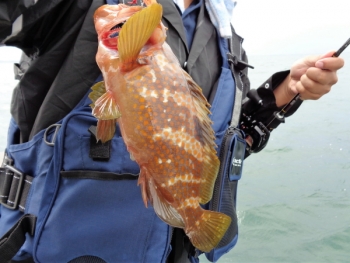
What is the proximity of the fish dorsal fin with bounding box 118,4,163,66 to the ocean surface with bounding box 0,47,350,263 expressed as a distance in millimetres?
3254

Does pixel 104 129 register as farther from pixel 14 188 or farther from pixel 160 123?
pixel 14 188

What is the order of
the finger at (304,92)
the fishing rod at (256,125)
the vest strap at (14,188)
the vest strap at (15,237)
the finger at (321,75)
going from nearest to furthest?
the vest strap at (15,237), the vest strap at (14,188), the finger at (321,75), the finger at (304,92), the fishing rod at (256,125)

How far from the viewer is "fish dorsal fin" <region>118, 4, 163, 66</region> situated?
38.8 inches

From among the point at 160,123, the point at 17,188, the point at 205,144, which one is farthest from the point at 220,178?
the point at 17,188

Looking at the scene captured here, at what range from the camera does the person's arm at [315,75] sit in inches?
71.2

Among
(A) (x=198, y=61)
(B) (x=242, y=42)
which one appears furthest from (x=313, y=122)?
(A) (x=198, y=61)

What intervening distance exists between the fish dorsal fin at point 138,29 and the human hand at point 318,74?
1.12 meters

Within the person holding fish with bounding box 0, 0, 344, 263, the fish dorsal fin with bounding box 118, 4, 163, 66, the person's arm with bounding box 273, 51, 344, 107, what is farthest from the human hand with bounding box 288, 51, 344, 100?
the fish dorsal fin with bounding box 118, 4, 163, 66

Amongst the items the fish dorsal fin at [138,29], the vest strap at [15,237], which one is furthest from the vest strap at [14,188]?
the fish dorsal fin at [138,29]

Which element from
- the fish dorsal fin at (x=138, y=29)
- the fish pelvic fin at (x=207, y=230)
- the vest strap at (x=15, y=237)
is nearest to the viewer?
the fish dorsal fin at (x=138, y=29)

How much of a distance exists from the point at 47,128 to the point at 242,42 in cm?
147

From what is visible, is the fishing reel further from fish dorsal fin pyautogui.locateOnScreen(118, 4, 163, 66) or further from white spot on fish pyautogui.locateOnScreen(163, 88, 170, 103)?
fish dorsal fin pyautogui.locateOnScreen(118, 4, 163, 66)

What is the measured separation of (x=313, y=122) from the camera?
952 cm

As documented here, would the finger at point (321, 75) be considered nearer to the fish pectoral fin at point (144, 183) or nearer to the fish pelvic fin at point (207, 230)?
the fish pelvic fin at point (207, 230)
